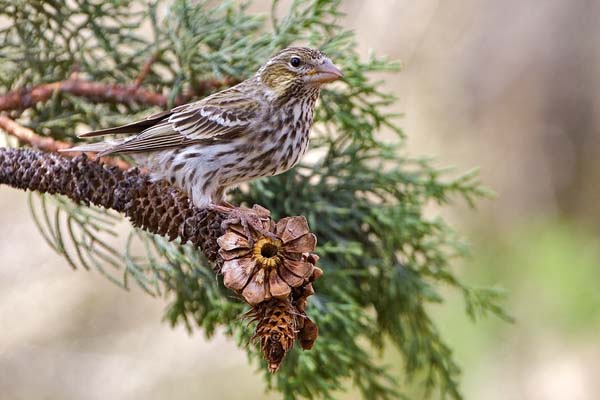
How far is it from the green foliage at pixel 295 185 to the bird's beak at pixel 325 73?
0.09m

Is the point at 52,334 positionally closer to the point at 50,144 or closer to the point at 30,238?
the point at 30,238

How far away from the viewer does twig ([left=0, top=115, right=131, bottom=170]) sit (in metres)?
2.39

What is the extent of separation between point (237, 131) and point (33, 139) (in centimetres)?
66

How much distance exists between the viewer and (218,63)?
2.62m

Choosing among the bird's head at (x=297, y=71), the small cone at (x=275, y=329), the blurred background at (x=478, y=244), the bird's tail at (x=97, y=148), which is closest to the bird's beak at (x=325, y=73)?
the bird's head at (x=297, y=71)

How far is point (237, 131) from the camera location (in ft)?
9.14

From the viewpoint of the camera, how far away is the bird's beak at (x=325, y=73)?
2535mm

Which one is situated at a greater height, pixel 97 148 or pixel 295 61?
pixel 295 61

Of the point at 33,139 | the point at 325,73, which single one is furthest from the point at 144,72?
the point at 325,73

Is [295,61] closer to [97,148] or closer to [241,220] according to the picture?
[97,148]

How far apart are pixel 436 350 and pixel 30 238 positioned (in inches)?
111

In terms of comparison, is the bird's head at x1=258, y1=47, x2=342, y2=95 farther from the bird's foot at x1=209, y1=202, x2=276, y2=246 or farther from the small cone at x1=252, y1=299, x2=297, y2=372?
the small cone at x1=252, y1=299, x2=297, y2=372

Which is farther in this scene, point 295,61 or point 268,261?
point 295,61

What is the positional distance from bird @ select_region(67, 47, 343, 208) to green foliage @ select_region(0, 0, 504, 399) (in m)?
0.07
